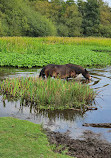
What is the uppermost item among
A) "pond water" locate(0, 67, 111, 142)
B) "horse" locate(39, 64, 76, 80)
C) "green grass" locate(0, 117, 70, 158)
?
"horse" locate(39, 64, 76, 80)

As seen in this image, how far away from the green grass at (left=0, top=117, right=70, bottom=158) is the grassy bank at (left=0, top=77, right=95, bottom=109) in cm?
168

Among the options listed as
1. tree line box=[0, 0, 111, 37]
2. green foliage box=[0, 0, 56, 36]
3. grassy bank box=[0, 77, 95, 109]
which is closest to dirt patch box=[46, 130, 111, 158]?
grassy bank box=[0, 77, 95, 109]

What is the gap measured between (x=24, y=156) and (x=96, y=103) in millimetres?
4277

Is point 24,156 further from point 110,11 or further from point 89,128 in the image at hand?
point 110,11

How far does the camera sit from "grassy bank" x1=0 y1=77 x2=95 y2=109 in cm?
694

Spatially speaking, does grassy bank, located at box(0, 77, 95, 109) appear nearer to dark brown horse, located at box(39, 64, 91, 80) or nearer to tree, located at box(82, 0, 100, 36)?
dark brown horse, located at box(39, 64, 91, 80)

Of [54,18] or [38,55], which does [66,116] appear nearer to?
[38,55]

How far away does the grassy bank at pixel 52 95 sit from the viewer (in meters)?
6.94

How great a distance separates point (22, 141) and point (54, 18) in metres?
60.8

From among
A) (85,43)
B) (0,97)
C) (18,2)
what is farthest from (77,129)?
(18,2)

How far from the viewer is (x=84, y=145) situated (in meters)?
4.54

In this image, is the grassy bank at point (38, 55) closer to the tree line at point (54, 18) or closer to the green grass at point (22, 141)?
the green grass at point (22, 141)

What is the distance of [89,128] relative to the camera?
5555mm

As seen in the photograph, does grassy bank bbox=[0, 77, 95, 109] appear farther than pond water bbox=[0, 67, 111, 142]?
Yes
